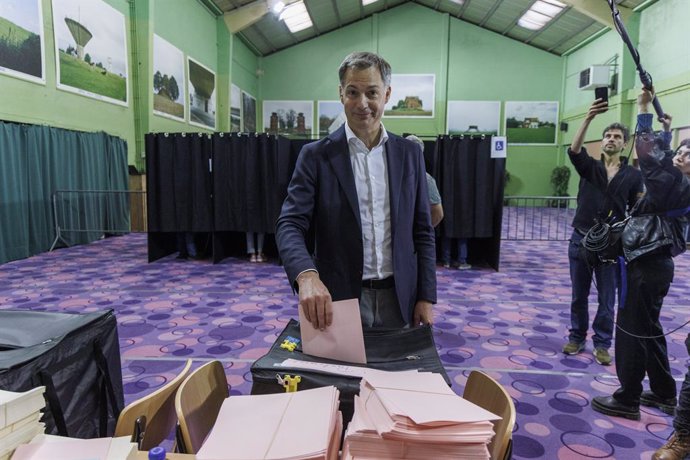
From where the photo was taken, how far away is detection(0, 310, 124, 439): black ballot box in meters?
1.37

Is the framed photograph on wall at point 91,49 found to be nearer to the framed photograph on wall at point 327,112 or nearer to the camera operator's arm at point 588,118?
the camera operator's arm at point 588,118

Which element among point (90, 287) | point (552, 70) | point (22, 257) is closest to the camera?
point (90, 287)

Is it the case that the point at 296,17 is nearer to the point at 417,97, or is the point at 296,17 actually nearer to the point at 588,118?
the point at 417,97

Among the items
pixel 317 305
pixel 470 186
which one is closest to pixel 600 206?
pixel 317 305

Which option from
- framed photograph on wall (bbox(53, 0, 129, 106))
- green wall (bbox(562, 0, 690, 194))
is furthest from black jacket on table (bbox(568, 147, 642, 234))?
green wall (bbox(562, 0, 690, 194))

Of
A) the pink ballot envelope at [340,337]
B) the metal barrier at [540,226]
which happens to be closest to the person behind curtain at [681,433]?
the pink ballot envelope at [340,337]

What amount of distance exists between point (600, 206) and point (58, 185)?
7.53 metres

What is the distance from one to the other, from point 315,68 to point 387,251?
16.0 meters

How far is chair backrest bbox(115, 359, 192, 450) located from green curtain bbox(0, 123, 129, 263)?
6.29m

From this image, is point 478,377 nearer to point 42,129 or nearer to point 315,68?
point 42,129

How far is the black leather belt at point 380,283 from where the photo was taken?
1471 mm

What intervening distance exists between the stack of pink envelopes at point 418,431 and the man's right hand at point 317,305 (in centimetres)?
31

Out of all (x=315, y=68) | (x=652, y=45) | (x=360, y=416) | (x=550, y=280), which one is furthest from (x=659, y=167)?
(x=315, y=68)

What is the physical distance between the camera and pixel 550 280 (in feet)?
18.0
